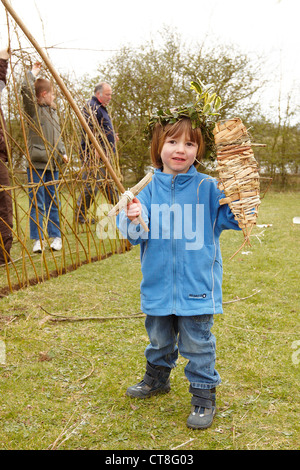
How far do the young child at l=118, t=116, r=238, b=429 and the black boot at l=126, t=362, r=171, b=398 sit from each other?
5.4 inches

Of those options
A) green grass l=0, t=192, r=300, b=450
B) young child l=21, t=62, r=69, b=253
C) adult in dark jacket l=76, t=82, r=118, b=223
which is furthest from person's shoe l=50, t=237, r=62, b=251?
green grass l=0, t=192, r=300, b=450

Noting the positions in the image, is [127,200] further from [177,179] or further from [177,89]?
[177,89]

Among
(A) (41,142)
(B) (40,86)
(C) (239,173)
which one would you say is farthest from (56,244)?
(C) (239,173)

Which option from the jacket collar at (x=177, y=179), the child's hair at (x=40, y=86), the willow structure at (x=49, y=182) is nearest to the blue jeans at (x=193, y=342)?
the jacket collar at (x=177, y=179)

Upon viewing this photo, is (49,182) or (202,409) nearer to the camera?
(202,409)

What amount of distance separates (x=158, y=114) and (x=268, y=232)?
173 inches

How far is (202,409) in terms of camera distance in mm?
1841

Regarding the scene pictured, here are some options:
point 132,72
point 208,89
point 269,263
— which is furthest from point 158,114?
point 132,72

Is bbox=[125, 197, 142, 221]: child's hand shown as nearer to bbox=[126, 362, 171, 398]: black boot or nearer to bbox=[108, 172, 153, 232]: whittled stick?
bbox=[108, 172, 153, 232]: whittled stick

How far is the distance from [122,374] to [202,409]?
1.78ft

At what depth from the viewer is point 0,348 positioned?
2465mm

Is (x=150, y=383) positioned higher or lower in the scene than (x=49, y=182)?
lower
